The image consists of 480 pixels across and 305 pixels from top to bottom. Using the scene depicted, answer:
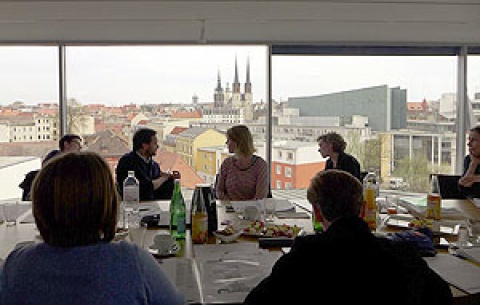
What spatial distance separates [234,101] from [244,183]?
1.90 meters

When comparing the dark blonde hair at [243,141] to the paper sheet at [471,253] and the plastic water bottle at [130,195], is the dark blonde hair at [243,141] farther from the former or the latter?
the paper sheet at [471,253]

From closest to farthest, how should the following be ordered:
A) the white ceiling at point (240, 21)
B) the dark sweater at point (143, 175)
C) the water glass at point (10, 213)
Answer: the water glass at point (10, 213) < the dark sweater at point (143, 175) < the white ceiling at point (240, 21)

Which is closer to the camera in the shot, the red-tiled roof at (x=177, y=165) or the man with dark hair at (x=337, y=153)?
the man with dark hair at (x=337, y=153)

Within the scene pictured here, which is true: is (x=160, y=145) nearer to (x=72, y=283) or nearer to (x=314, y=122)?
(x=314, y=122)

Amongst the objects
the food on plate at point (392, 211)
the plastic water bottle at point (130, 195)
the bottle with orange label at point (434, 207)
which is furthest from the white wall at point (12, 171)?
the bottle with orange label at point (434, 207)

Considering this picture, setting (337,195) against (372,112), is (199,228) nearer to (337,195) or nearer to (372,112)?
(337,195)

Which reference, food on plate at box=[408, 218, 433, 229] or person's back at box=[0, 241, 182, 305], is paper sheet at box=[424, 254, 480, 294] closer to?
food on plate at box=[408, 218, 433, 229]

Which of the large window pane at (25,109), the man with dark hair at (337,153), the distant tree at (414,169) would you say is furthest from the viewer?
the distant tree at (414,169)

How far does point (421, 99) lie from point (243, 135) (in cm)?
272

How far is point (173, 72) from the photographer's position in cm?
547

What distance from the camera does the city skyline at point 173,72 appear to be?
534cm

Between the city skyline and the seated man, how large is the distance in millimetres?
4021

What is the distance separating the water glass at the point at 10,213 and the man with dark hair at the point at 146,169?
1105 mm

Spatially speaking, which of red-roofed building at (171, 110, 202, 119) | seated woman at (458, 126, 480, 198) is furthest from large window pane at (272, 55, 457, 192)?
seated woman at (458, 126, 480, 198)
